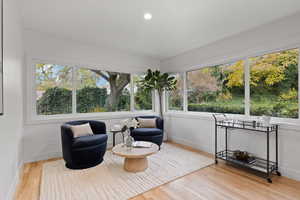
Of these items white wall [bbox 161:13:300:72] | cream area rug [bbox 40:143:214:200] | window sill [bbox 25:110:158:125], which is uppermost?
Answer: white wall [bbox 161:13:300:72]

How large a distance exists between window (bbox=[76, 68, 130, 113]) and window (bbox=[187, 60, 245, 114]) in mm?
1880

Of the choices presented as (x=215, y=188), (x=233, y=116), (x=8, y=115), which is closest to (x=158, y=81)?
(x=233, y=116)

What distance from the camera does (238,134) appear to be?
3006 millimetres

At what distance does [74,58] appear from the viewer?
353 centimetres

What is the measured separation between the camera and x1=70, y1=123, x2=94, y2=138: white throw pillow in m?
2.87

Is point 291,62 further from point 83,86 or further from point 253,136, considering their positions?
point 83,86

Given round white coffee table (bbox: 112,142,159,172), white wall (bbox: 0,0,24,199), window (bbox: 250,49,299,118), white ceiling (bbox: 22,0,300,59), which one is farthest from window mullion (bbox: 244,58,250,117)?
white wall (bbox: 0,0,24,199)

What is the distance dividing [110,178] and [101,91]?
7.62 feet

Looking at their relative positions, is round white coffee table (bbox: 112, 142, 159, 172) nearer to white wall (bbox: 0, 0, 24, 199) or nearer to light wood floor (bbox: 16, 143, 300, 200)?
light wood floor (bbox: 16, 143, 300, 200)

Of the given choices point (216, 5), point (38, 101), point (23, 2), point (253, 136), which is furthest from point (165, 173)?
point (23, 2)

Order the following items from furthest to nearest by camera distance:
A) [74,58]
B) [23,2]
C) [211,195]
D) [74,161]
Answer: [74,58], [74,161], [23,2], [211,195]

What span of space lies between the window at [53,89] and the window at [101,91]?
0.77 feet

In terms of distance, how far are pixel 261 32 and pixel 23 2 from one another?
12.5 ft

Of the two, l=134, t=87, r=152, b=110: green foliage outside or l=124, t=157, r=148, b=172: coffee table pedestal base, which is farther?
l=134, t=87, r=152, b=110: green foliage outside
